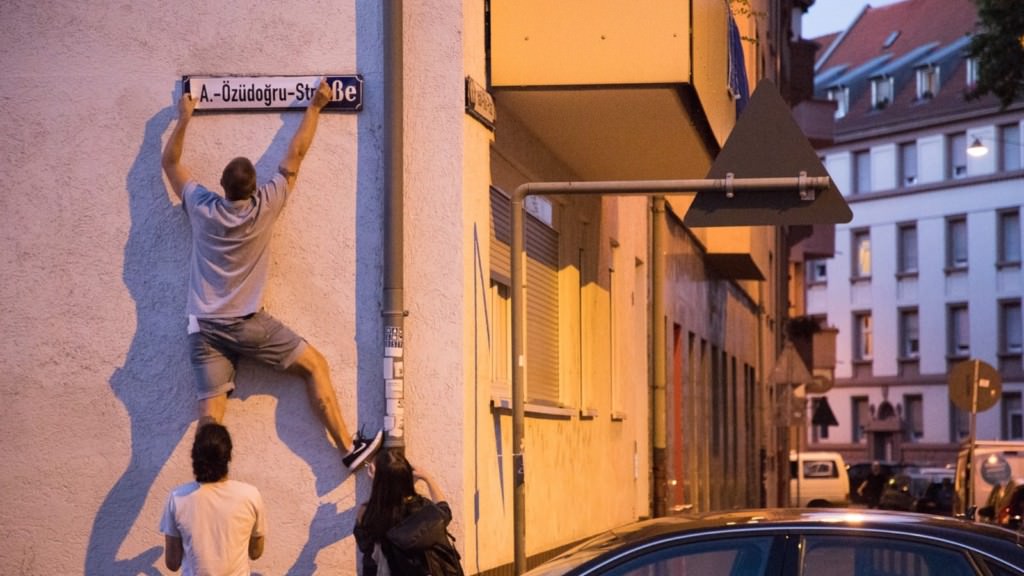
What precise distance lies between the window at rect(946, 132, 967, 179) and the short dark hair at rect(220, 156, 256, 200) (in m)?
75.7

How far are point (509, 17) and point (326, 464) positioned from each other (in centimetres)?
316

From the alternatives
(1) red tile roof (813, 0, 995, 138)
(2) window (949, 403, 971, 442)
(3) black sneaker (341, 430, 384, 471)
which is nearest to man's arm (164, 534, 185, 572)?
(3) black sneaker (341, 430, 384, 471)

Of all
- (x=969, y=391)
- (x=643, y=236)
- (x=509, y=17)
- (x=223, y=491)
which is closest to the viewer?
(x=223, y=491)

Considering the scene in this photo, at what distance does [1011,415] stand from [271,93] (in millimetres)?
73873

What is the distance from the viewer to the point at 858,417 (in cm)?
8812

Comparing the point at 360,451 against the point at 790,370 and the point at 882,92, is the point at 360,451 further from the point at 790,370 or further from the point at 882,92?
the point at 882,92

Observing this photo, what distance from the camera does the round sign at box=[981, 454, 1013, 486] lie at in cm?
3055

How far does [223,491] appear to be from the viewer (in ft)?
29.3

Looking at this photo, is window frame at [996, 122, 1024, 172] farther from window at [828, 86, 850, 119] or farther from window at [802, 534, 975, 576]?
window at [802, 534, 975, 576]

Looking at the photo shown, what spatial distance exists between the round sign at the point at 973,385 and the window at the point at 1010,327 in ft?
189

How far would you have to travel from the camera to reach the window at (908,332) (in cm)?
8681

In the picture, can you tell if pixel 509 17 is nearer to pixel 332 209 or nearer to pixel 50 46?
pixel 332 209

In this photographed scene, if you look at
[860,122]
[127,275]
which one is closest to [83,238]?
[127,275]

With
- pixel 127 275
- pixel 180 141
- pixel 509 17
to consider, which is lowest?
pixel 127 275
